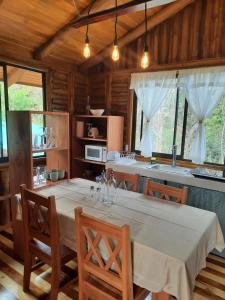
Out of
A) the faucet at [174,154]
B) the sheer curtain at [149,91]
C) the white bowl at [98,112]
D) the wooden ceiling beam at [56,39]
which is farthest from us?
the white bowl at [98,112]

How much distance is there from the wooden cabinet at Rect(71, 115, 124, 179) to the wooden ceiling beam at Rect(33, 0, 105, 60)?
3.64 ft

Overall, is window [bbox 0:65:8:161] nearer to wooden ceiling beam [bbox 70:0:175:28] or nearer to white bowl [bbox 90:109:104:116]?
white bowl [bbox 90:109:104:116]

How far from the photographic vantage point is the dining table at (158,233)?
1.27 meters

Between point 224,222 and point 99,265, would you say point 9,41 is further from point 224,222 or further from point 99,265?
point 224,222

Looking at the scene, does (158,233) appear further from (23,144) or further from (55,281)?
(23,144)

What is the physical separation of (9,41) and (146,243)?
2962 mm

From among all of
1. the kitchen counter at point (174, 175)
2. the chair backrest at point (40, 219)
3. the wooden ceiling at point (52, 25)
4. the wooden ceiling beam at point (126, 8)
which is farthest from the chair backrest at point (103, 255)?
the wooden ceiling at point (52, 25)

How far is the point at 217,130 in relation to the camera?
3.04 m

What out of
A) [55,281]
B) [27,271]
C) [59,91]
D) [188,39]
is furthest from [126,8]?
[27,271]

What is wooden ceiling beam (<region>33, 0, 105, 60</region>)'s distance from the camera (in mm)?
2686

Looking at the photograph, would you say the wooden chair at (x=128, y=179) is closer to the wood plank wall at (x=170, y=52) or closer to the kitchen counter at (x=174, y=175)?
the kitchen counter at (x=174, y=175)

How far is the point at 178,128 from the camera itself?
11.0 feet

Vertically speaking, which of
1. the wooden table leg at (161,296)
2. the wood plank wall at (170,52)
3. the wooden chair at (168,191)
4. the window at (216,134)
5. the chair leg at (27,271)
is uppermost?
the wood plank wall at (170,52)

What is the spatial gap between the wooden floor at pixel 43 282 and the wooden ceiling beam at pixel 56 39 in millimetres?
2642
